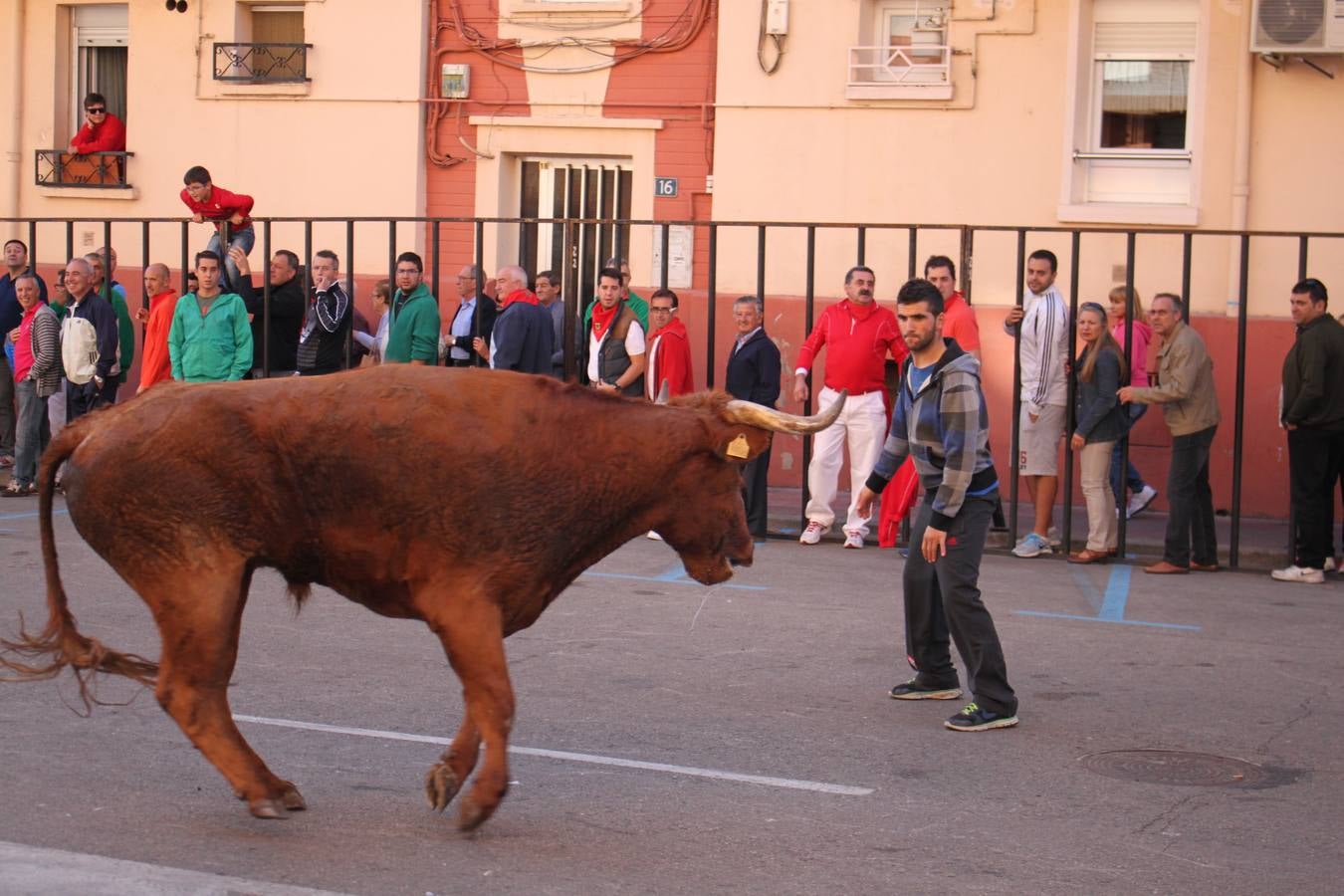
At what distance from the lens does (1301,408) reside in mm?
11984

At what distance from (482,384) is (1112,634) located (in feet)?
17.8

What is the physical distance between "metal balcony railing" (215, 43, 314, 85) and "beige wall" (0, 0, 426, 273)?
0.11 metres

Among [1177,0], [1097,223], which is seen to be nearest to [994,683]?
[1097,223]

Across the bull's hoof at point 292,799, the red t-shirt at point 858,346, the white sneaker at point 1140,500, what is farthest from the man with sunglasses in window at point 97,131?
the bull's hoof at point 292,799

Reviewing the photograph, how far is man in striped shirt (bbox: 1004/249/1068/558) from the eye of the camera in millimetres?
12891

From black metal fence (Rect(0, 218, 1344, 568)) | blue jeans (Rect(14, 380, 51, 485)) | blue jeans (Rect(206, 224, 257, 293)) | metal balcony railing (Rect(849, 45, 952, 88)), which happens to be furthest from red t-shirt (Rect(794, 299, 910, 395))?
blue jeans (Rect(14, 380, 51, 485))

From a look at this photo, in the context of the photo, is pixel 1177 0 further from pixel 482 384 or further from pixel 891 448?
pixel 482 384

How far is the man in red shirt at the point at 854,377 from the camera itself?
13.1 meters

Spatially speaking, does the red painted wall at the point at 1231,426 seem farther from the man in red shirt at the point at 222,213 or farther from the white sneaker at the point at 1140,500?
the man in red shirt at the point at 222,213

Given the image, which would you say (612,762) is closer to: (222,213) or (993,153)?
(222,213)

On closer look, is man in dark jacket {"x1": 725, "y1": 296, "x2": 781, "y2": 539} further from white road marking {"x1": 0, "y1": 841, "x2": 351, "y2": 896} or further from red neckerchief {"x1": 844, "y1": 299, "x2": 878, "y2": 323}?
white road marking {"x1": 0, "y1": 841, "x2": 351, "y2": 896}

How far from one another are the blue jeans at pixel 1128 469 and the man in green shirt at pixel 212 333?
22.4 feet

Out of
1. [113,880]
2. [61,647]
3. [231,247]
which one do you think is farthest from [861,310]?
[113,880]

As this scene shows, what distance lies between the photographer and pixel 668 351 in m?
13.5
